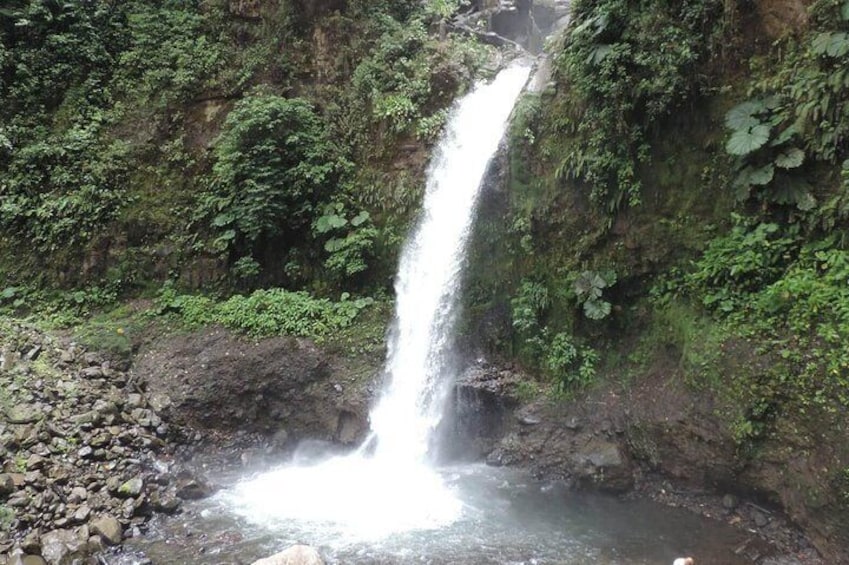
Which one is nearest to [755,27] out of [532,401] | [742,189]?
[742,189]

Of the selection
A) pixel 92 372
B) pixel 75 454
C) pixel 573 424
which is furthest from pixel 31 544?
pixel 573 424

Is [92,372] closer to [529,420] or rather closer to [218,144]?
[218,144]

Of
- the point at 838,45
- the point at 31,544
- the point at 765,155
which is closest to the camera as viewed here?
the point at 31,544

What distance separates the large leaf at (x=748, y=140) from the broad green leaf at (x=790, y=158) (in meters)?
0.28

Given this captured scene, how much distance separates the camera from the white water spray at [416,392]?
7645mm

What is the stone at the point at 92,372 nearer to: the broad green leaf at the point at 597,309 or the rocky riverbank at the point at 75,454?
the rocky riverbank at the point at 75,454

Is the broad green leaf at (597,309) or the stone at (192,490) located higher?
the broad green leaf at (597,309)

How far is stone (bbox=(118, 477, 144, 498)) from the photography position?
7.56m

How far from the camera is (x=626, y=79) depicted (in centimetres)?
867

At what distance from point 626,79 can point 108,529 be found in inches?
371

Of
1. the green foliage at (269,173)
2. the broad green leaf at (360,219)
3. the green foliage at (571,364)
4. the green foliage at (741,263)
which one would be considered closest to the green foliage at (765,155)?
the green foliage at (741,263)

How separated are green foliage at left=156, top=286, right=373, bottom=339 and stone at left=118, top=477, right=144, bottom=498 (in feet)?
11.5

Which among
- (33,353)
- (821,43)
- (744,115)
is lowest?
(33,353)

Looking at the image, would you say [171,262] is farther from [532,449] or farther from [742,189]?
[742,189]
